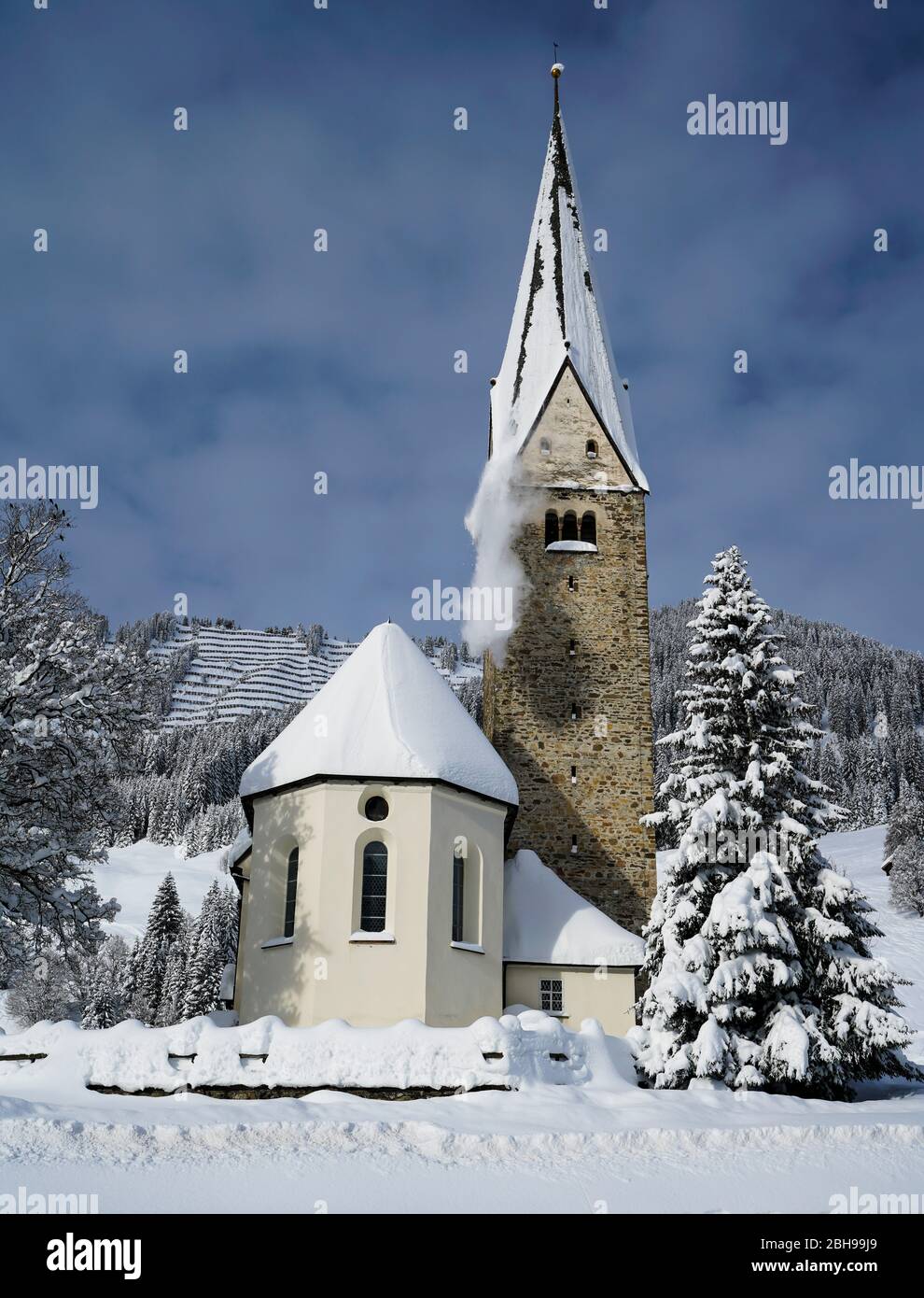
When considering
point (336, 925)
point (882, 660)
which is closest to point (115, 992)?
point (336, 925)

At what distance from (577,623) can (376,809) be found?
10.5 meters

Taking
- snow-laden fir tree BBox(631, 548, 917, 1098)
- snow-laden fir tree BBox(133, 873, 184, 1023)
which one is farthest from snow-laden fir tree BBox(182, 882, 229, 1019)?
snow-laden fir tree BBox(631, 548, 917, 1098)

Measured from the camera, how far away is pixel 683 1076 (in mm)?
16203

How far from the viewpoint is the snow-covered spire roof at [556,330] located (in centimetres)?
3197

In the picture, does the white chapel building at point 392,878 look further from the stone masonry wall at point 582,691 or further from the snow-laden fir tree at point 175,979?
the snow-laden fir tree at point 175,979

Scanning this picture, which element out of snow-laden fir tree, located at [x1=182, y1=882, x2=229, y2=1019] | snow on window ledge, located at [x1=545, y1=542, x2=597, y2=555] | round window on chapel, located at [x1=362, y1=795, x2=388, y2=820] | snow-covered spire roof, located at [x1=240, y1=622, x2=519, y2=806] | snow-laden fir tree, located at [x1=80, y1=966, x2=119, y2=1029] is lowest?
snow-laden fir tree, located at [x1=80, y1=966, x2=119, y2=1029]

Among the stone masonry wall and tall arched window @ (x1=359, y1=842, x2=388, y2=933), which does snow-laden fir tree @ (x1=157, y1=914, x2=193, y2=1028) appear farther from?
tall arched window @ (x1=359, y1=842, x2=388, y2=933)

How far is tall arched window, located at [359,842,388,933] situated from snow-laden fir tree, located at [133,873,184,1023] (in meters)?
61.0

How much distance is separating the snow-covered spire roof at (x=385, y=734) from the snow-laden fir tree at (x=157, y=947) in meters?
59.3

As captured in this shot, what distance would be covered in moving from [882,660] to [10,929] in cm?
16632

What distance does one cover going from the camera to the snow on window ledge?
30.1 metres

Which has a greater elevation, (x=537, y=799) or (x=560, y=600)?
(x=560, y=600)

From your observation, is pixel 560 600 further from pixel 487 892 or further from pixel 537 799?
pixel 487 892

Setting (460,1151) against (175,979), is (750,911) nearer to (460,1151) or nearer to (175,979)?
(460,1151)
